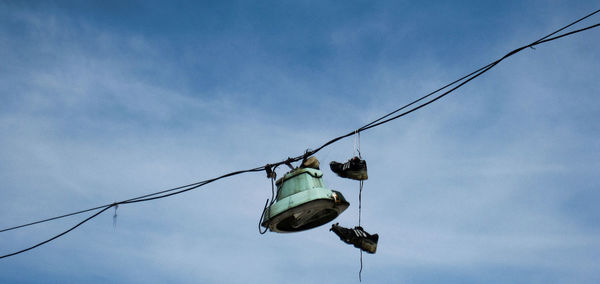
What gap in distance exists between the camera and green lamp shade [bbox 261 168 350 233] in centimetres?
477

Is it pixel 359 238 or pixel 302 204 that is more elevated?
pixel 302 204

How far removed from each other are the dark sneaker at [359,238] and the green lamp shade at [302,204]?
19 centimetres

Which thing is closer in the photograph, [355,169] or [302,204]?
[302,204]

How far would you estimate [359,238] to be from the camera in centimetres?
507

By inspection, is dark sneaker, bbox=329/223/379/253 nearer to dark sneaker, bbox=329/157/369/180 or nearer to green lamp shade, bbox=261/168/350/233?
green lamp shade, bbox=261/168/350/233

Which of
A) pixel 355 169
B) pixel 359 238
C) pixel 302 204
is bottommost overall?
pixel 359 238

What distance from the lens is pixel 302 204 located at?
4746 millimetres

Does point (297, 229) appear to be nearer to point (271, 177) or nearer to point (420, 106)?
point (271, 177)

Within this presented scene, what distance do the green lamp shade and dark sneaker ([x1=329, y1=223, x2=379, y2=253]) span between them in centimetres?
19

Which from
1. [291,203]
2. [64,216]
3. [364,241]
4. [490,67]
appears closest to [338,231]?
[364,241]

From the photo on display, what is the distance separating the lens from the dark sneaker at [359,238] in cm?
508

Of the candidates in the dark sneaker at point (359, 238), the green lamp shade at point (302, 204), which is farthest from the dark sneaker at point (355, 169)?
the dark sneaker at point (359, 238)

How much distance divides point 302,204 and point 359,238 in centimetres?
75

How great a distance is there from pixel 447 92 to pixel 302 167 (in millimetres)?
1727
